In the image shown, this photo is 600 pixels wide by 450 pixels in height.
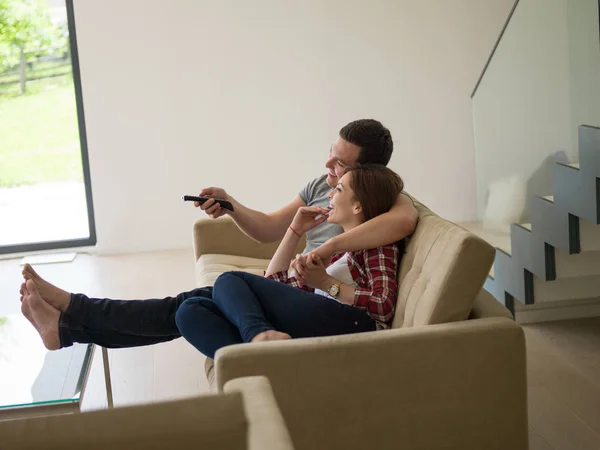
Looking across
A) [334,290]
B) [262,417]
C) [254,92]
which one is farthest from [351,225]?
[254,92]

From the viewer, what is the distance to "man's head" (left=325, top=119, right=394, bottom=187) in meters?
2.88

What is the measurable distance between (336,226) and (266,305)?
60cm

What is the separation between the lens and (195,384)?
3.44 metres

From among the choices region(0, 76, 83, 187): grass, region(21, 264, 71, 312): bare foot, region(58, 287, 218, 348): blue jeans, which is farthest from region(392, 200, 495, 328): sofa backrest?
region(0, 76, 83, 187): grass

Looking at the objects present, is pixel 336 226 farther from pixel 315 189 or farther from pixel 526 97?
pixel 526 97

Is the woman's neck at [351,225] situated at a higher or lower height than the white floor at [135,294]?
higher

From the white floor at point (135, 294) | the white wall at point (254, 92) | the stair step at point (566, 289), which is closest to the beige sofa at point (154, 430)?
the white floor at point (135, 294)

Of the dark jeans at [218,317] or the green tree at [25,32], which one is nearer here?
the dark jeans at [218,317]

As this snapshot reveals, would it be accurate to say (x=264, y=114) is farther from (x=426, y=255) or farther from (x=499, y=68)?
(x=426, y=255)

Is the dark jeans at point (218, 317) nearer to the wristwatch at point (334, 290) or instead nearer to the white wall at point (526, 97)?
the wristwatch at point (334, 290)

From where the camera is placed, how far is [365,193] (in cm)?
266

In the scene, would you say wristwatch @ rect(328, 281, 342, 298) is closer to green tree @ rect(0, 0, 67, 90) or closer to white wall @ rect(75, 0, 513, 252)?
white wall @ rect(75, 0, 513, 252)

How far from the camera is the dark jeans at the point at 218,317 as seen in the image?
8.01 feet

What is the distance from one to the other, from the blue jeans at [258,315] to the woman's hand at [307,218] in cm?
43
